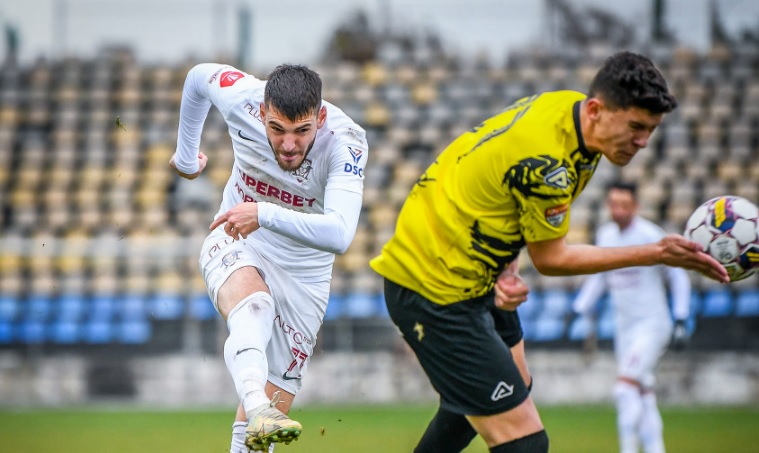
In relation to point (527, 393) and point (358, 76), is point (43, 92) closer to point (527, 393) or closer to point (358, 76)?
point (358, 76)

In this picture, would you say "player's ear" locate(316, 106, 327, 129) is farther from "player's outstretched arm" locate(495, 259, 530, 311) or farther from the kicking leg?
"player's outstretched arm" locate(495, 259, 530, 311)

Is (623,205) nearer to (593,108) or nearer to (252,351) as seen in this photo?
(593,108)

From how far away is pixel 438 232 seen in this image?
525 cm

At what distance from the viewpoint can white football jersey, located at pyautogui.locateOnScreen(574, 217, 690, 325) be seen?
10.6 meters

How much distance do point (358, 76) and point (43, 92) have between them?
5688mm

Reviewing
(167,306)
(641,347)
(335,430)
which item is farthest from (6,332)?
(641,347)

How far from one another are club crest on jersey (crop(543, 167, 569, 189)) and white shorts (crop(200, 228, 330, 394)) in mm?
1871

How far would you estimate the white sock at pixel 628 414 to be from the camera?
968 cm

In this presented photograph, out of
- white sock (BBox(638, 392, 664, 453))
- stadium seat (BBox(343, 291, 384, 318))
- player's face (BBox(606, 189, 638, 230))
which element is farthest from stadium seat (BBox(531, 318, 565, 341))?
white sock (BBox(638, 392, 664, 453))

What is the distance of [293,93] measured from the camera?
5387 millimetres

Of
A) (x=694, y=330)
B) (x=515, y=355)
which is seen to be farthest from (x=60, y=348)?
(x=515, y=355)

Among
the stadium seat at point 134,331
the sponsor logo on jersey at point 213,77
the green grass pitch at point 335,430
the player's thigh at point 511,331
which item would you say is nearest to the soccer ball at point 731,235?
the player's thigh at point 511,331

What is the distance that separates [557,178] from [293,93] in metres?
1.42

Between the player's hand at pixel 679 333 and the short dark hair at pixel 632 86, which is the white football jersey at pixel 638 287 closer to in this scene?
the player's hand at pixel 679 333
